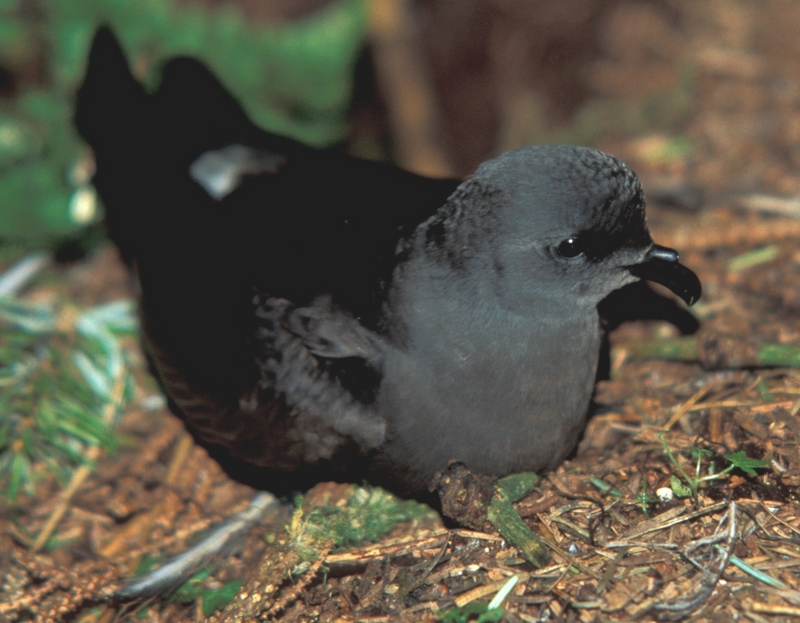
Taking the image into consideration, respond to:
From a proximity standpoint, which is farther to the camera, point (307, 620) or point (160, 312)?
point (160, 312)

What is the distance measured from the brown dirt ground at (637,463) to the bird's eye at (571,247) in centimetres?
92

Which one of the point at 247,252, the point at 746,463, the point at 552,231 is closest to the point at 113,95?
the point at 247,252

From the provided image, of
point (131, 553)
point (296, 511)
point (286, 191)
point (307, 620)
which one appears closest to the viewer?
point (307, 620)

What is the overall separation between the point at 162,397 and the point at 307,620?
2072mm

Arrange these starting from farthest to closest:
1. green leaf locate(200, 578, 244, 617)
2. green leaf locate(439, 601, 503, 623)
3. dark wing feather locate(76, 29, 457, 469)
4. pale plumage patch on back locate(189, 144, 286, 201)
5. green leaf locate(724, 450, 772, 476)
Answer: pale plumage patch on back locate(189, 144, 286, 201) < dark wing feather locate(76, 29, 457, 469) < green leaf locate(200, 578, 244, 617) < green leaf locate(724, 450, 772, 476) < green leaf locate(439, 601, 503, 623)

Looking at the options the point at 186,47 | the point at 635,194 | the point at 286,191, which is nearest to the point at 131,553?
the point at 286,191

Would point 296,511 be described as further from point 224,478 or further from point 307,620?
point 224,478

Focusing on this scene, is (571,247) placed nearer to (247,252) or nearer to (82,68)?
(247,252)

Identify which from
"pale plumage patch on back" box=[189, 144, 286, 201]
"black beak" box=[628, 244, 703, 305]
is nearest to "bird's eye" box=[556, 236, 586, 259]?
→ "black beak" box=[628, 244, 703, 305]

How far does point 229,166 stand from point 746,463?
316 centimetres

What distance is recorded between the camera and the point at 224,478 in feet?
14.3

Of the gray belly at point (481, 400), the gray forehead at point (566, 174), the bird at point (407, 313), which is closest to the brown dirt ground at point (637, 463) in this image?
the gray belly at point (481, 400)

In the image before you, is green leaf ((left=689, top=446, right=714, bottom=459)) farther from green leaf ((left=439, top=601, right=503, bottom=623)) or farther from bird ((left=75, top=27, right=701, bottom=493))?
green leaf ((left=439, top=601, right=503, bottom=623))

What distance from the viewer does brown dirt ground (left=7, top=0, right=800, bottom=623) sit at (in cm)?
308
